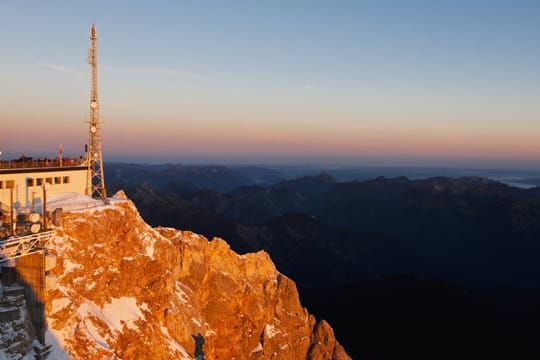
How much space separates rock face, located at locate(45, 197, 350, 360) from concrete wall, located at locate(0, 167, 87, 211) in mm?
6922

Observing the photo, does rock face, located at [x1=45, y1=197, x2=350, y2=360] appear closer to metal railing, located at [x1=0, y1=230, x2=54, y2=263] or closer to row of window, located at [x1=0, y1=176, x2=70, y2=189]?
metal railing, located at [x1=0, y1=230, x2=54, y2=263]

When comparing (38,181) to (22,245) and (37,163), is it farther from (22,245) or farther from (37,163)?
(22,245)

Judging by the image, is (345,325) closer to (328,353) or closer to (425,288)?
(425,288)

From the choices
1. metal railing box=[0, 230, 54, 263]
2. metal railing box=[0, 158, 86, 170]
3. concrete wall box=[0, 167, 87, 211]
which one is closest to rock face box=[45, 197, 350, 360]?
metal railing box=[0, 230, 54, 263]

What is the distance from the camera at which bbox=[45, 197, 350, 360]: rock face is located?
4325 cm

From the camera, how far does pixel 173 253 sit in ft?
201

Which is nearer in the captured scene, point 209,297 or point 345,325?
point 209,297

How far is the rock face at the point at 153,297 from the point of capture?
1703 inches

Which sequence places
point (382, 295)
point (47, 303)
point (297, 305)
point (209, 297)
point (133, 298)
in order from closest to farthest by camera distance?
point (47, 303) → point (133, 298) → point (209, 297) → point (297, 305) → point (382, 295)

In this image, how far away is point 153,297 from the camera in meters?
51.6

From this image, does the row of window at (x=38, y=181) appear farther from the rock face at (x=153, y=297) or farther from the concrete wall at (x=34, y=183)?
the rock face at (x=153, y=297)

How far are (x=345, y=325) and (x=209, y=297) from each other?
12199 cm

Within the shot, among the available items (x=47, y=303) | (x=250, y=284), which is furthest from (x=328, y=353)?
(x=47, y=303)

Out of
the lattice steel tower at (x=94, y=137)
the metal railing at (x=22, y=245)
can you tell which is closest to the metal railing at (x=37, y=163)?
the lattice steel tower at (x=94, y=137)
